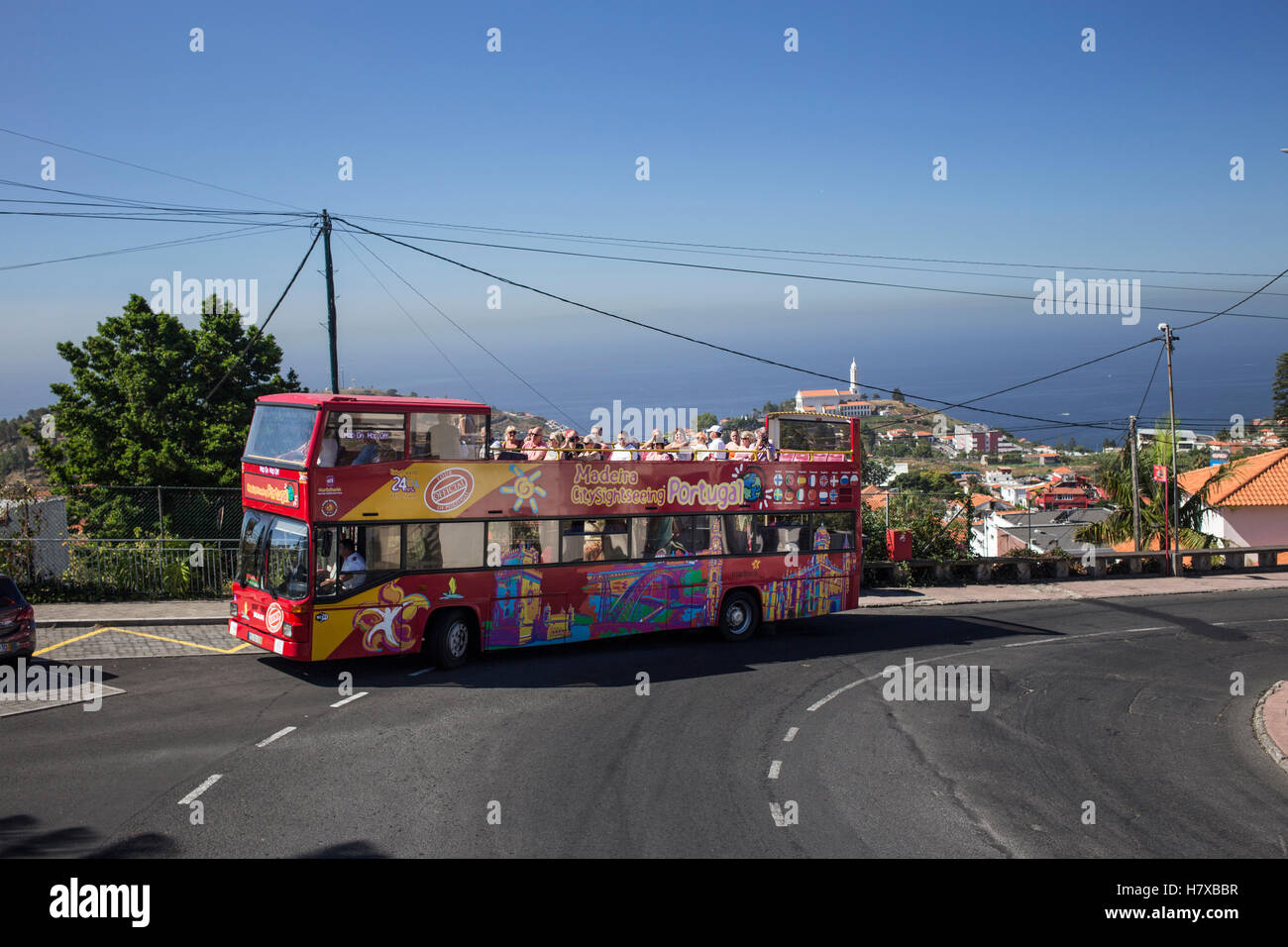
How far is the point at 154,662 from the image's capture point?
14.3 metres

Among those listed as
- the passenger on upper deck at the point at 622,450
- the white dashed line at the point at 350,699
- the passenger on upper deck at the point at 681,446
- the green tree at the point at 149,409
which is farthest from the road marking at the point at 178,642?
the green tree at the point at 149,409

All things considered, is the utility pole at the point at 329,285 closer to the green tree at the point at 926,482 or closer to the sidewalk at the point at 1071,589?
the sidewalk at the point at 1071,589

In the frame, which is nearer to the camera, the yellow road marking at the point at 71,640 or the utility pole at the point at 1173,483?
the yellow road marking at the point at 71,640

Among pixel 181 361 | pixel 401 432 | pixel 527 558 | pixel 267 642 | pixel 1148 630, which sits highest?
pixel 181 361

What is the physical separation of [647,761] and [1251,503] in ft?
117

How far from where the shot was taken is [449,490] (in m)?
14.0

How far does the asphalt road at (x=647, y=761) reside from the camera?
8094 mm

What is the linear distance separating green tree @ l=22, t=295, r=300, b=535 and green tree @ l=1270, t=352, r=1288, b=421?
79.3 m

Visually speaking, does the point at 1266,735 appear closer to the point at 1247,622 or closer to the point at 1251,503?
the point at 1247,622

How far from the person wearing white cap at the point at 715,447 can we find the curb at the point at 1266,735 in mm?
8937
